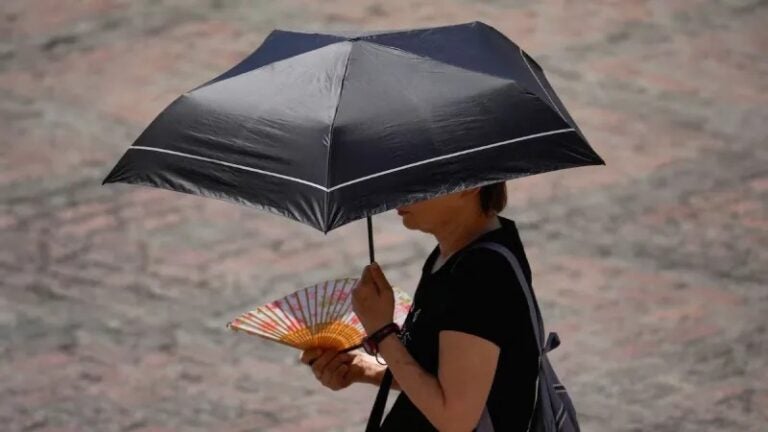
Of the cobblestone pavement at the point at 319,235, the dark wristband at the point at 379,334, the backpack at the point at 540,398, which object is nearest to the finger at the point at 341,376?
the backpack at the point at 540,398

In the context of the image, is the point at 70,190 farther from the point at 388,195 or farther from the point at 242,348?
the point at 388,195

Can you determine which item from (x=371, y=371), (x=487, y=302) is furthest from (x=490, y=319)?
(x=371, y=371)

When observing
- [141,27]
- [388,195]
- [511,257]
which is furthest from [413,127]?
[141,27]

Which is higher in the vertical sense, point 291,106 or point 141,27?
point 291,106

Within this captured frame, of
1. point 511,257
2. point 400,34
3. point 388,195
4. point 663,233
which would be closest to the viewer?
point 388,195

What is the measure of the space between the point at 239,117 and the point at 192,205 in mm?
3685

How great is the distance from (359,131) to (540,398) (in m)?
0.69

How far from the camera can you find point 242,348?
18.0ft

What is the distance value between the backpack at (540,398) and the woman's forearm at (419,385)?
10 centimetres

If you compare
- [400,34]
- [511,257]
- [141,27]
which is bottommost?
[141,27]

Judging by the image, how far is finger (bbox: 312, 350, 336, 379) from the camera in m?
3.09

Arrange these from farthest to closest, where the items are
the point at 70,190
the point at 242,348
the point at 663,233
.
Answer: the point at 70,190, the point at 663,233, the point at 242,348

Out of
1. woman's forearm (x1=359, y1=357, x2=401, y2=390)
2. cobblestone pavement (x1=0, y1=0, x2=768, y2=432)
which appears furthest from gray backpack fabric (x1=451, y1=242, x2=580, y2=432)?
cobblestone pavement (x1=0, y1=0, x2=768, y2=432)

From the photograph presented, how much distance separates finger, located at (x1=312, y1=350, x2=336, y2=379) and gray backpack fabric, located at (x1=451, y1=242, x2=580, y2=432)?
0.49 m
